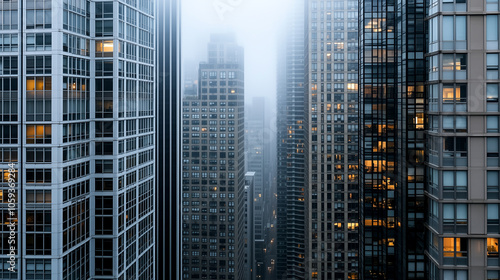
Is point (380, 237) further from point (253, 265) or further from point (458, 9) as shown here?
point (253, 265)

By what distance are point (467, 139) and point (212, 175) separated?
104778mm

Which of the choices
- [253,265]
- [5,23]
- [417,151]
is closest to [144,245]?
[5,23]

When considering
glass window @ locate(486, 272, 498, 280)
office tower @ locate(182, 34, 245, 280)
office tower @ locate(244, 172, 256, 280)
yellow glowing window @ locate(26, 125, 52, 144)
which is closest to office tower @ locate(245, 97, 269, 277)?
office tower @ locate(244, 172, 256, 280)

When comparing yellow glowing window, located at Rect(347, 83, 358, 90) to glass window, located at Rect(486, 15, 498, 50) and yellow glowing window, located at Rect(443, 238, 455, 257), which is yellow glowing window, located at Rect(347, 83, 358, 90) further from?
yellow glowing window, located at Rect(443, 238, 455, 257)

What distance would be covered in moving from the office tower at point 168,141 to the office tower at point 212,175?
20114 mm

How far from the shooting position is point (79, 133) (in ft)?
143

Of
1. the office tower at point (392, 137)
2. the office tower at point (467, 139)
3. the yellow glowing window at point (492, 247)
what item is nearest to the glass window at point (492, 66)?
the office tower at point (467, 139)

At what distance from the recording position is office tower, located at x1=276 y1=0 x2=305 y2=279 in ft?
410

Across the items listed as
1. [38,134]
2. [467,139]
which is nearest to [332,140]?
[38,134]

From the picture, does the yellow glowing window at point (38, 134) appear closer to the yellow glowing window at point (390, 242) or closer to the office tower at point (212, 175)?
the yellow glowing window at point (390, 242)

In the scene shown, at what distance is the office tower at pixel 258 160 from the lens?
16912cm

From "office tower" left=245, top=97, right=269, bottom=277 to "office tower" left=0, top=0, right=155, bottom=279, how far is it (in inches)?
4301

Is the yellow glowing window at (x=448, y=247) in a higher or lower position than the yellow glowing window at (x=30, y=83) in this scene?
lower

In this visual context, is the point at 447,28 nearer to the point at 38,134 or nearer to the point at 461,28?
the point at 461,28
